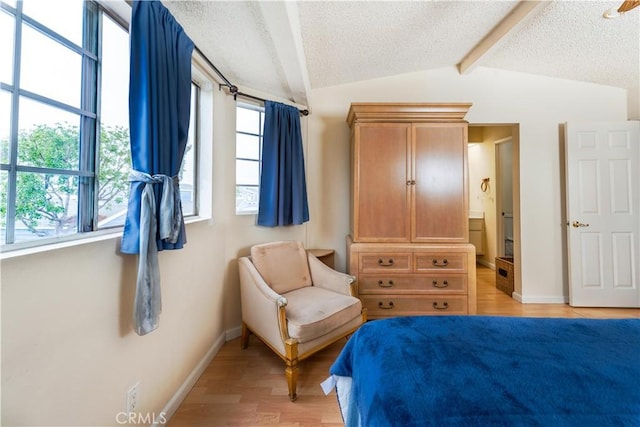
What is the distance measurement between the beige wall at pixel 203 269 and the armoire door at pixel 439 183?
81cm

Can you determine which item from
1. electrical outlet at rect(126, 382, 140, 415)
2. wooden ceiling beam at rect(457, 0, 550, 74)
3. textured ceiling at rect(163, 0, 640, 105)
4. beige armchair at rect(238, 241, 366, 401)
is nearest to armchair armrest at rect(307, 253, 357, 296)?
beige armchair at rect(238, 241, 366, 401)

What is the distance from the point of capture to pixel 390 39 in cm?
212

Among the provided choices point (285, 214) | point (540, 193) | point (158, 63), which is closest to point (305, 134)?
point (285, 214)

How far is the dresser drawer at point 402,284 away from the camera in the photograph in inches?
85.6

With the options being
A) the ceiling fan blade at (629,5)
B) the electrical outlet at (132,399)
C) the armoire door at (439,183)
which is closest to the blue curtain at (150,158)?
the electrical outlet at (132,399)

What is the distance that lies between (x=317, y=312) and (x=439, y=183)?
154cm

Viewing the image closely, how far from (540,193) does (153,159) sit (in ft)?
12.1

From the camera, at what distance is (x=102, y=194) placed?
44.1 inches

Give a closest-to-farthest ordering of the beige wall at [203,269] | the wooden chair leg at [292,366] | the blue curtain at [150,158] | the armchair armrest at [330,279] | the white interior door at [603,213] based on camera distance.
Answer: the beige wall at [203,269]
the blue curtain at [150,158]
the wooden chair leg at [292,366]
the armchair armrest at [330,279]
the white interior door at [603,213]

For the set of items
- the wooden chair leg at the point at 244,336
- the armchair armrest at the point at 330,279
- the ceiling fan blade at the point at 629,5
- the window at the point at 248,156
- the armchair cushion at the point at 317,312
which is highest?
the ceiling fan blade at the point at 629,5

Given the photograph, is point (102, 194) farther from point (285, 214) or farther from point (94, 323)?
point (285, 214)

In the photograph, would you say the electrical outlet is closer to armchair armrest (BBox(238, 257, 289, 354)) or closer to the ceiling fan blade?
armchair armrest (BBox(238, 257, 289, 354))

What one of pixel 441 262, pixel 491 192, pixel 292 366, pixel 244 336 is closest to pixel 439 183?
pixel 441 262

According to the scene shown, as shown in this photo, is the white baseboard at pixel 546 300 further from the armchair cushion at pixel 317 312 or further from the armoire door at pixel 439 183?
the armchair cushion at pixel 317 312
